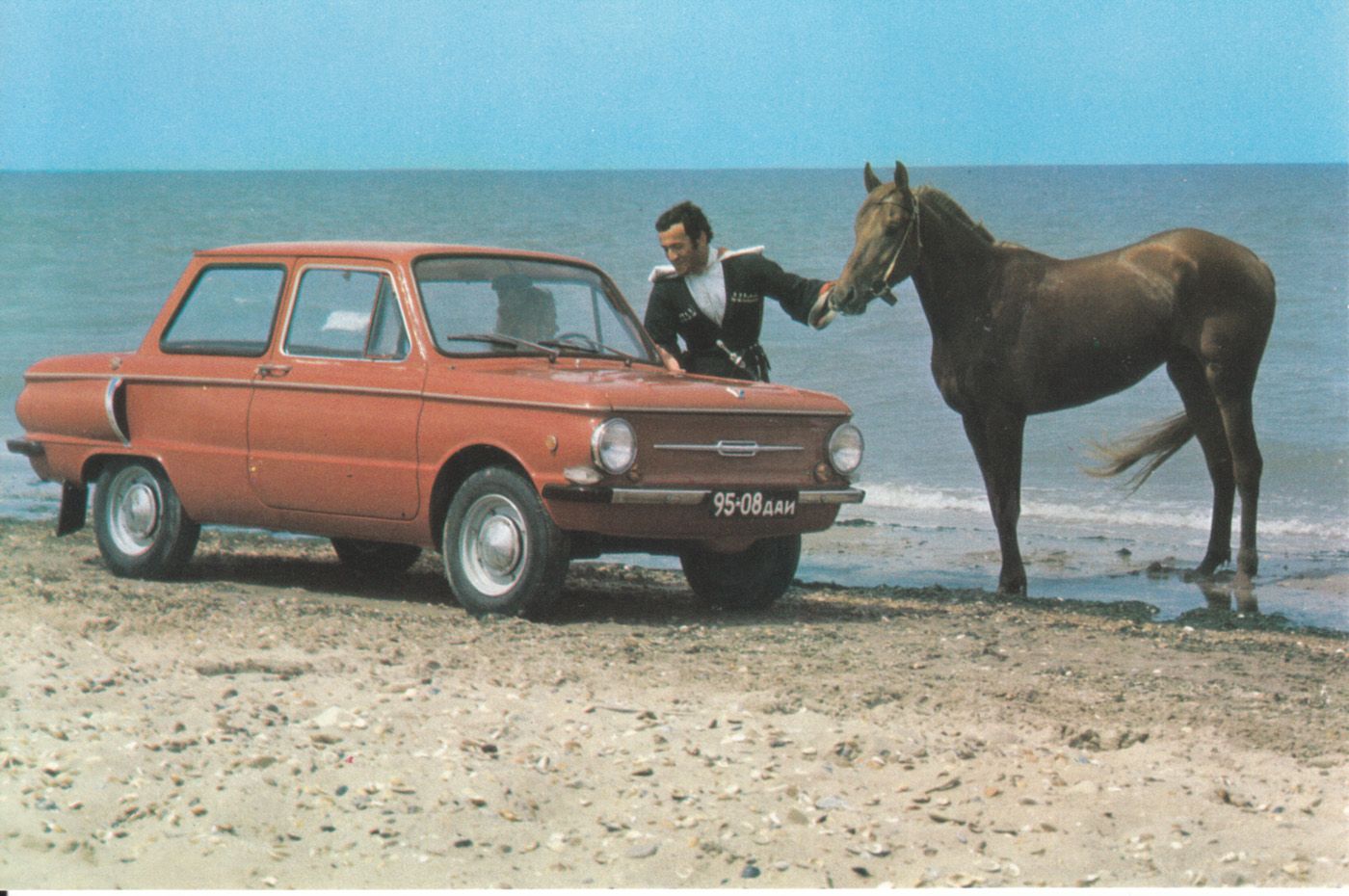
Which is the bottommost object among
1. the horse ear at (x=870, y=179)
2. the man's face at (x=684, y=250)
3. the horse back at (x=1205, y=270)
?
the man's face at (x=684, y=250)

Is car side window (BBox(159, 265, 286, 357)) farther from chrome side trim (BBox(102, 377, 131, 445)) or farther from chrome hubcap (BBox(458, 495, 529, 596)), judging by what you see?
chrome hubcap (BBox(458, 495, 529, 596))

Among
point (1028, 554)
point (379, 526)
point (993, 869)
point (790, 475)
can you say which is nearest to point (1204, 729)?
point (993, 869)

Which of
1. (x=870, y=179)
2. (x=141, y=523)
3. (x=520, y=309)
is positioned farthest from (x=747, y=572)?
(x=141, y=523)

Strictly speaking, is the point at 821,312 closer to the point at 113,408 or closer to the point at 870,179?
the point at 870,179

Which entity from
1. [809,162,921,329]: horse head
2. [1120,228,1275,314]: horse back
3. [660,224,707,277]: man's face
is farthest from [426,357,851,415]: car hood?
[1120,228,1275,314]: horse back

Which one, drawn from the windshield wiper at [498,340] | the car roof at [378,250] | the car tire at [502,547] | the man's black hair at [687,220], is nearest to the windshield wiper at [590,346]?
the windshield wiper at [498,340]

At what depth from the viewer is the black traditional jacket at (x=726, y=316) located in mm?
9219

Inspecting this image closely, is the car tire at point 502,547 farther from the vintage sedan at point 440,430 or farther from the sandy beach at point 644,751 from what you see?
the sandy beach at point 644,751

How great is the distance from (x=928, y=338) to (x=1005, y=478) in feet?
60.0

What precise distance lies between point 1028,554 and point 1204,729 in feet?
19.4

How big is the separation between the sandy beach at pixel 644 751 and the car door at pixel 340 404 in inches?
21.5

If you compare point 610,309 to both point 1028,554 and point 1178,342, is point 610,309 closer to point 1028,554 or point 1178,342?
point 1178,342

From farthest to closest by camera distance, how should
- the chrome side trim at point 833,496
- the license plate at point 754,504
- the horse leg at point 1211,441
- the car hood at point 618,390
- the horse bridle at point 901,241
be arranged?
the horse leg at point 1211,441 < the horse bridle at point 901,241 < the chrome side trim at point 833,496 < the license plate at point 754,504 < the car hood at point 618,390

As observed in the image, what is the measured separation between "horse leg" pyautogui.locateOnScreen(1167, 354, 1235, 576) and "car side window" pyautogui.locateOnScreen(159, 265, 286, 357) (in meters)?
5.28
